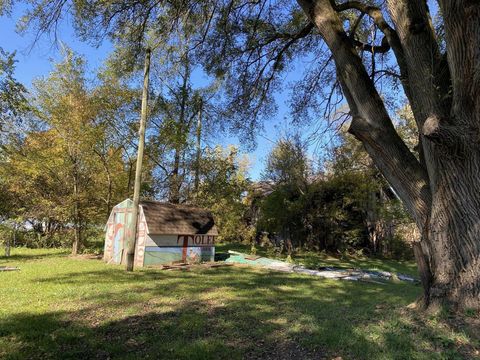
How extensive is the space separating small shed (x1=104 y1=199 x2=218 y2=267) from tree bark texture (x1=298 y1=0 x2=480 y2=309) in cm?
931

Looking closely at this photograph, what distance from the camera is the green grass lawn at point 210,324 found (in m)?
4.09

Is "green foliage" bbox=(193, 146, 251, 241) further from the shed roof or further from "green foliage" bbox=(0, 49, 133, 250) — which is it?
"green foliage" bbox=(0, 49, 133, 250)

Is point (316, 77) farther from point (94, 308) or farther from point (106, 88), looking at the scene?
point (106, 88)

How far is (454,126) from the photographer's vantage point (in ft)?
15.1

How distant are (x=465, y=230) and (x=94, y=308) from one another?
612cm

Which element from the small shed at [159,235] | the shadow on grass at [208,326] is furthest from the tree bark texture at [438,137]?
the small shed at [159,235]

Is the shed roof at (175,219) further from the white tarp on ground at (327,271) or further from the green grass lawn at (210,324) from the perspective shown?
the green grass lawn at (210,324)

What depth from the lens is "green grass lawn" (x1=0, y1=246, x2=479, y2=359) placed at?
4.09m

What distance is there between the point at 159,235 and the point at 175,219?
Result: 3.96 ft

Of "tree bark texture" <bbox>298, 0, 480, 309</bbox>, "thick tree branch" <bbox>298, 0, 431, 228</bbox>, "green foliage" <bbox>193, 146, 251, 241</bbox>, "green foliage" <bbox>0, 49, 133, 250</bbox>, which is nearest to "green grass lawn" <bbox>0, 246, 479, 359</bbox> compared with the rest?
"tree bark texture" <bbox>298, 0, 480, 309</bbox>

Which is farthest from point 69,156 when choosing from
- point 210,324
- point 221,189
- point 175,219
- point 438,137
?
point 438,137

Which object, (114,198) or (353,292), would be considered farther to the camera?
(114,198)

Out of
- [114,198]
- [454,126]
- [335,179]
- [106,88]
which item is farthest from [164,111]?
[454,126]

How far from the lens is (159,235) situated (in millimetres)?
13234
